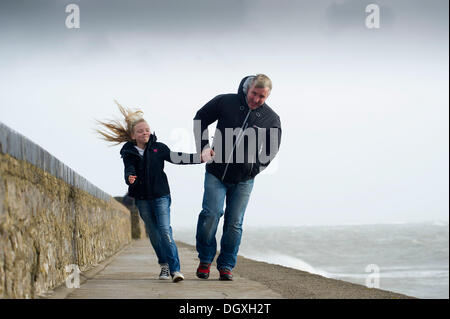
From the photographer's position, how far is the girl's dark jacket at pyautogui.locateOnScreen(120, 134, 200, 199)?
17.8ft

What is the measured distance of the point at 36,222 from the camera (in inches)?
162

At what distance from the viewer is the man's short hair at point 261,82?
529cm

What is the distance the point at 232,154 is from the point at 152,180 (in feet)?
2.48

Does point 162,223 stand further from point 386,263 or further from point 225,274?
point 386,263

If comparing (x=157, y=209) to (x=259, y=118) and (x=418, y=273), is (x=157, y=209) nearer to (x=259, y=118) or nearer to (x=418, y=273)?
(x=259, y=118)

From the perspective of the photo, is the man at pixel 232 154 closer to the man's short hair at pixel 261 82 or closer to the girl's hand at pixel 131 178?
the man's short hair at pixel 261 82

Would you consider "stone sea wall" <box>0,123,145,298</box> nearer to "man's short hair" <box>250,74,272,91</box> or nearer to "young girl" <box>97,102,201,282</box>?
"young girl" <box>97,102,201,282</box>

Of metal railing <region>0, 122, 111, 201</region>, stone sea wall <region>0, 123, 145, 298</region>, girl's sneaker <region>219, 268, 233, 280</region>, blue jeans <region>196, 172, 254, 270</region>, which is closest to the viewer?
stone sea wall <region>0, 123, 145, 298</region>

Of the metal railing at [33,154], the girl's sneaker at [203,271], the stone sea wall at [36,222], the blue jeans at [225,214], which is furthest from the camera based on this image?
the girl's sneaker at [203,271]

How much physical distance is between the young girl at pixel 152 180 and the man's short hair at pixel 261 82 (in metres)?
0.84

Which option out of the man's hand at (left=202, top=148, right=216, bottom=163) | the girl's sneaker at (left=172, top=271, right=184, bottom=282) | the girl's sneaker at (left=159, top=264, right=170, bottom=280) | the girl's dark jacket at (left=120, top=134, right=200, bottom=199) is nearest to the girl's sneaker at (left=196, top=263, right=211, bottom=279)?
the girl's sneaker at (left=159, top=264, right=170, bottom=280)

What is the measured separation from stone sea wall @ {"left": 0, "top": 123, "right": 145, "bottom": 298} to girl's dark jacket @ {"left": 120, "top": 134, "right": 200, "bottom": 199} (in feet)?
1.97

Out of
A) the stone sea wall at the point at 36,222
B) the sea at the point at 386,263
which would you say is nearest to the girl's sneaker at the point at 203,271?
the stone sea wall at the point at 36,222
